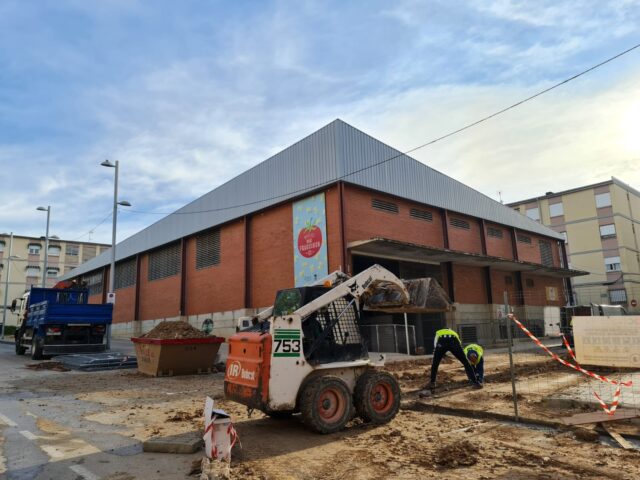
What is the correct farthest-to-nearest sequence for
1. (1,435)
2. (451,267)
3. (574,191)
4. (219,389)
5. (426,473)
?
(574,191) < (451,267) < (219,389) < (1,435) < (426,473)

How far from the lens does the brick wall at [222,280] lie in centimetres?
2528

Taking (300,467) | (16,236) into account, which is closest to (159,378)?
(300,467)

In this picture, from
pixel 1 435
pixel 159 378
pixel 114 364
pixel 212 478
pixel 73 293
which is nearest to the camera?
pixel 212 478

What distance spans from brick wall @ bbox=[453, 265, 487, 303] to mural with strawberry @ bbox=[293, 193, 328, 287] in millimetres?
9490

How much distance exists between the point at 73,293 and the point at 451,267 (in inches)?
772

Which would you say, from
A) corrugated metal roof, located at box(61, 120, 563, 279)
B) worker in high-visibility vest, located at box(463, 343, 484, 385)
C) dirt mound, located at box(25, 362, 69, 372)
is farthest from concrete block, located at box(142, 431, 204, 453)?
corrugated metal roof, located at box(61, 120, 563, 279)

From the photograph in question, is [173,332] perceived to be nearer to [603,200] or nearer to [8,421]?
[8,421]

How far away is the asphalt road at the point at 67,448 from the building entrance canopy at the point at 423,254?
12431 millimetres

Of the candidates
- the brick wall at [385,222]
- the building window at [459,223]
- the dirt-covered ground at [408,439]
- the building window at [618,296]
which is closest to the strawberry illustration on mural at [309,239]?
the brick wall at [385,222]

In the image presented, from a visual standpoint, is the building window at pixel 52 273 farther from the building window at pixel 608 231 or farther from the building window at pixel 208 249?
the building window at pixel 608 231

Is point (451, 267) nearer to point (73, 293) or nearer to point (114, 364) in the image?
point (114, 364)

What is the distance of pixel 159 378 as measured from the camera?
1305cm

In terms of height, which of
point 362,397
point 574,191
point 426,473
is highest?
point 574,191

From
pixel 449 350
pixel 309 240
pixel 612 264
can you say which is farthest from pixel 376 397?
pixel 612 264
